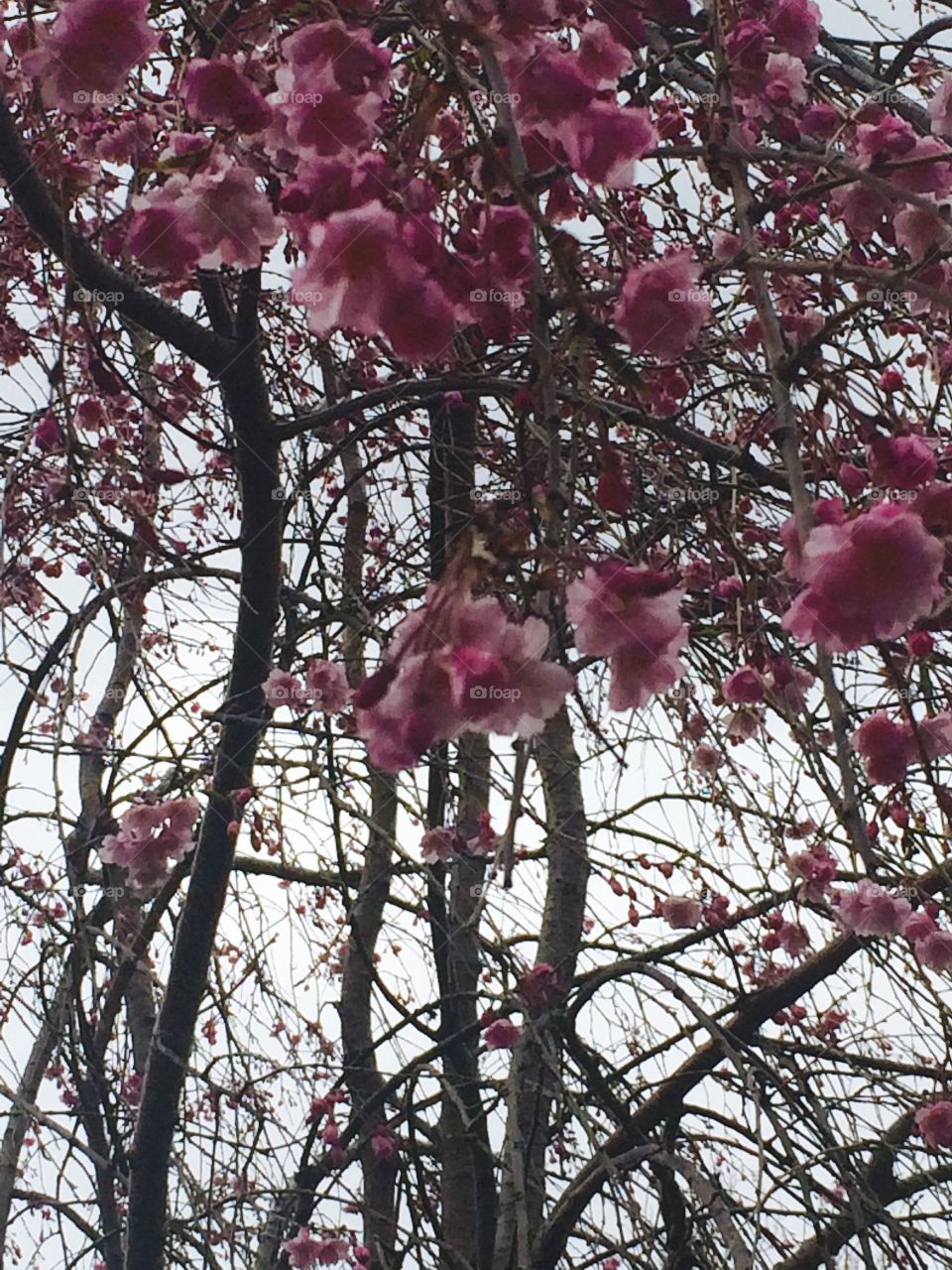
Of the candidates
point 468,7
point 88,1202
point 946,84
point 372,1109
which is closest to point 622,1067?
point 372,1109

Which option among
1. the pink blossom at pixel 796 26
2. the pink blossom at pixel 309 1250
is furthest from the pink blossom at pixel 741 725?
the pink blossom at pixel 309 1250

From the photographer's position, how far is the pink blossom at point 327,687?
9.32 ft

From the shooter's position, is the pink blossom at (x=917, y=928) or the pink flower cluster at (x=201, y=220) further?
the pink blossom at (x=917, y=928)

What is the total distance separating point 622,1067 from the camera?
3.22 meters

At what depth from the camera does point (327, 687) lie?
2.84 m

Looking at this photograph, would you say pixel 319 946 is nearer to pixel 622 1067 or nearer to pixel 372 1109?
pixel 372 1109

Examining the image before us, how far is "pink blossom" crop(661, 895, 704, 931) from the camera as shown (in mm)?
3104

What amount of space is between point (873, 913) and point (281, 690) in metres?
1.28

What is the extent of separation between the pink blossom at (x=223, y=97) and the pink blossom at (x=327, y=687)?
1.51 m

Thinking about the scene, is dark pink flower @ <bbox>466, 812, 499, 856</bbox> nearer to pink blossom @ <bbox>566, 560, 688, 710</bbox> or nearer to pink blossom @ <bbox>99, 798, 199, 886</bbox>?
pink blossom @ <bbox>99, 798, 199, 886</bbox>

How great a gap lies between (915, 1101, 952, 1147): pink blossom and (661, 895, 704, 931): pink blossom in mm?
804

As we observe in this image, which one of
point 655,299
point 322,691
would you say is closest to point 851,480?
point 655,299

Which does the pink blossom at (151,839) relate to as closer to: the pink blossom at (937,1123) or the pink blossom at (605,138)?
the pink blossom at (937,1123)

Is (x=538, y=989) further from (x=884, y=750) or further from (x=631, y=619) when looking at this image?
(x=631, y=619)
